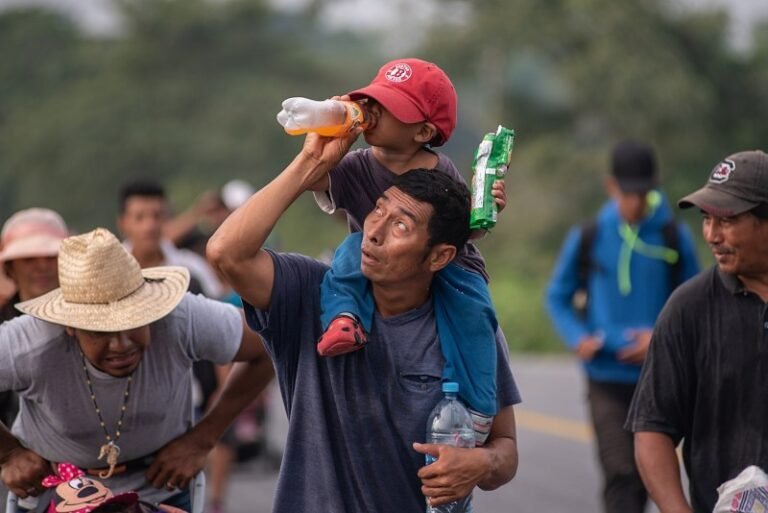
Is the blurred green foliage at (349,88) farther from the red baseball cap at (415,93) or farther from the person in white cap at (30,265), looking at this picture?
the red baseball cap at (415,93)

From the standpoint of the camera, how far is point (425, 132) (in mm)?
4770

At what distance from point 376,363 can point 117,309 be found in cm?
114

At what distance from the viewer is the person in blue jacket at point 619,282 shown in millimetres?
8406

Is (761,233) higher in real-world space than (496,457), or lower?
higher

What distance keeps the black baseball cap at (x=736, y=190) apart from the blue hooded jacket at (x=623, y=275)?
317cm

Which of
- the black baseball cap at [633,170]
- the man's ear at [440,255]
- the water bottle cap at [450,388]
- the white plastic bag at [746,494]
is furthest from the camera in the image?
Result: the black baseball cap at [633,170]

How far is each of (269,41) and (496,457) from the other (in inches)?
2086

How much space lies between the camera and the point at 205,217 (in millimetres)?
12305

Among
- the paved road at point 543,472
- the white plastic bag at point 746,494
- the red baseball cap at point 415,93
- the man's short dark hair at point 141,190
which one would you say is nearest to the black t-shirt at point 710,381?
the white plastic bag at point 746,494

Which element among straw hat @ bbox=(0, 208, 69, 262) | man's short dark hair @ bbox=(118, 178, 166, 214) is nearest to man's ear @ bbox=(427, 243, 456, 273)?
straw hat @ bbox=(0, 208, 69, 262)

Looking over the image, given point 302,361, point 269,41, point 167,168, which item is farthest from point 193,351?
point 269,41

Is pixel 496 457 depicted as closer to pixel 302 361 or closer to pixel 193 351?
pixel 302 361

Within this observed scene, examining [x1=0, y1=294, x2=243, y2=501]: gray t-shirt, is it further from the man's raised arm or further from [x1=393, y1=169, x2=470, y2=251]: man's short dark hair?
[x1=393, y1=169, x2=470, y2=251]: man's short dark hair

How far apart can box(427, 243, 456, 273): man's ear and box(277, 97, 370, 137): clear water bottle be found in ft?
1.41
